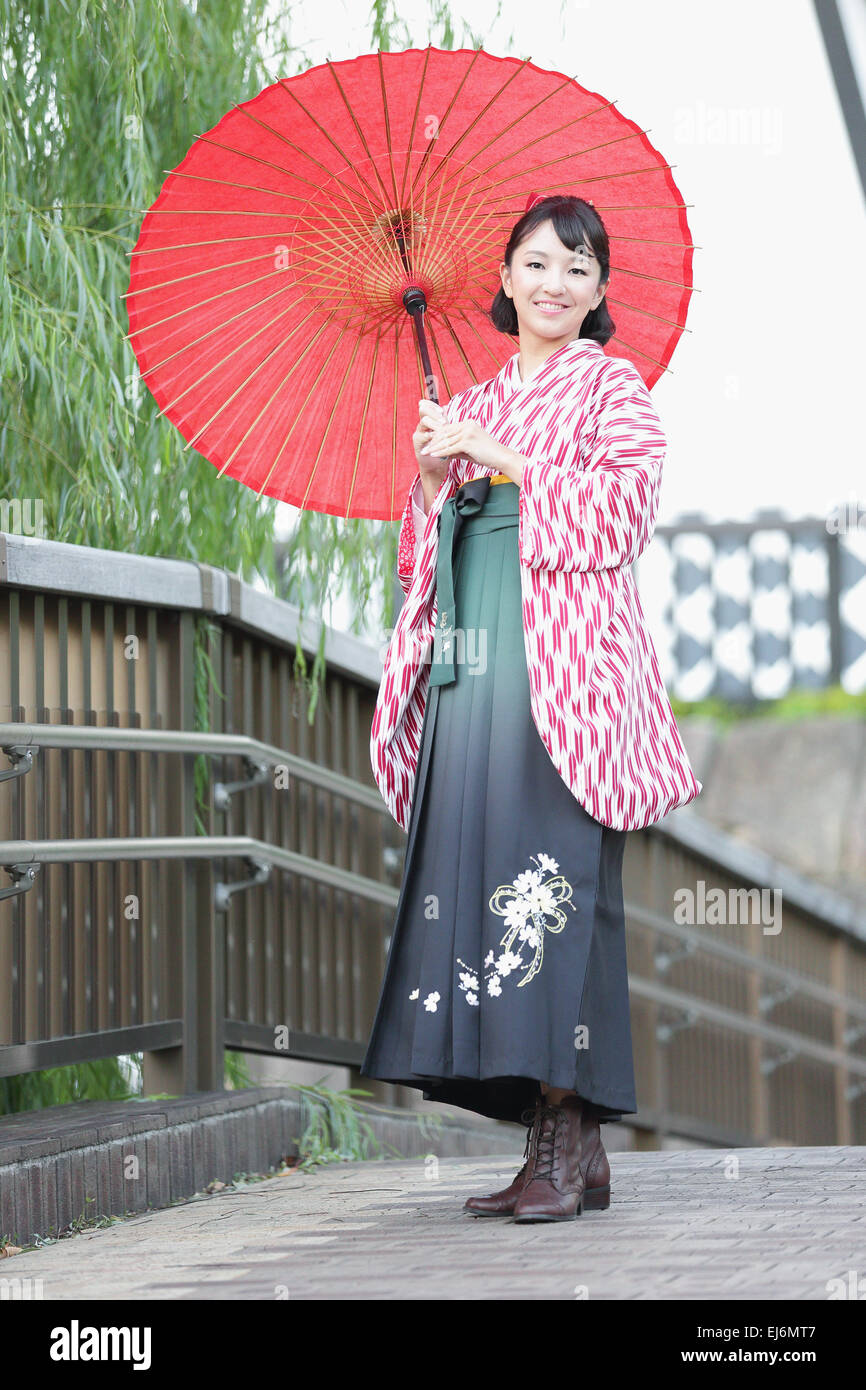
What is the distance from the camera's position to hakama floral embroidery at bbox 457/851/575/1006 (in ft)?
8.85

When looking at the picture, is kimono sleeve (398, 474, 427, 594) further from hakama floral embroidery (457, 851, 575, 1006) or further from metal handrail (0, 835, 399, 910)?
metal handrail (0, 835, 399, 910)

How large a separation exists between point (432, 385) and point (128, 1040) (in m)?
1.52

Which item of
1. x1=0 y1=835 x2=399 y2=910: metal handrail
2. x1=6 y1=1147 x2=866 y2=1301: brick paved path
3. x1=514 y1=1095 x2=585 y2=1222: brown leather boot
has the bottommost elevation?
x1=6 y1=1147 x2=866 y2=1301: brick paved path

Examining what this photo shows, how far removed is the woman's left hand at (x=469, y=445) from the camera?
274 cm

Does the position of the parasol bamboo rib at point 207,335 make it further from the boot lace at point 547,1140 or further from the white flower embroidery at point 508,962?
the boot lace at point 547,1140

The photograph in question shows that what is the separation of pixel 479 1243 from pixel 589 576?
1.10 metres

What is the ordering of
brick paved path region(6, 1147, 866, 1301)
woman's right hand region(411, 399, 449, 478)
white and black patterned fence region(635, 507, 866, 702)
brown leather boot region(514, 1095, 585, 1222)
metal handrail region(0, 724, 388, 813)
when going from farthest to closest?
white and black patterned fence region(635, 507, 866, 702)
metal handrail region(0, 724, 388, 813)
woman's right hand region(411, 399, 449, 478)
brown leather boot region(514, 1095, 585, 1222)
brick paved path region(6, 1147, 866, 1301)

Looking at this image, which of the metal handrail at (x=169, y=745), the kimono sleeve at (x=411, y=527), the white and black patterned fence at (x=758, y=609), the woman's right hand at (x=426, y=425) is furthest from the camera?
the white and black patterned fence at (x=758, y=609)

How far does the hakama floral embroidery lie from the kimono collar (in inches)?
33.6

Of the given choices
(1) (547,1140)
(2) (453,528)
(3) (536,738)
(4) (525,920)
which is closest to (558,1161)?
(1) (547,1140)

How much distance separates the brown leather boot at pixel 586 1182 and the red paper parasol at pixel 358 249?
125 centimetres

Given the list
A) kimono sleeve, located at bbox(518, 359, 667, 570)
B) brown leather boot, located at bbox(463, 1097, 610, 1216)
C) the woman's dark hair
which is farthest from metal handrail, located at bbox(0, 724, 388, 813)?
the woman's dark hair

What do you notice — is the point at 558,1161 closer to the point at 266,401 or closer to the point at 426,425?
the point at 426,425

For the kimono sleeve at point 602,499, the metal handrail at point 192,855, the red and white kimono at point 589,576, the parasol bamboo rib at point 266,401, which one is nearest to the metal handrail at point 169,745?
the metal handrail at point 192,855
